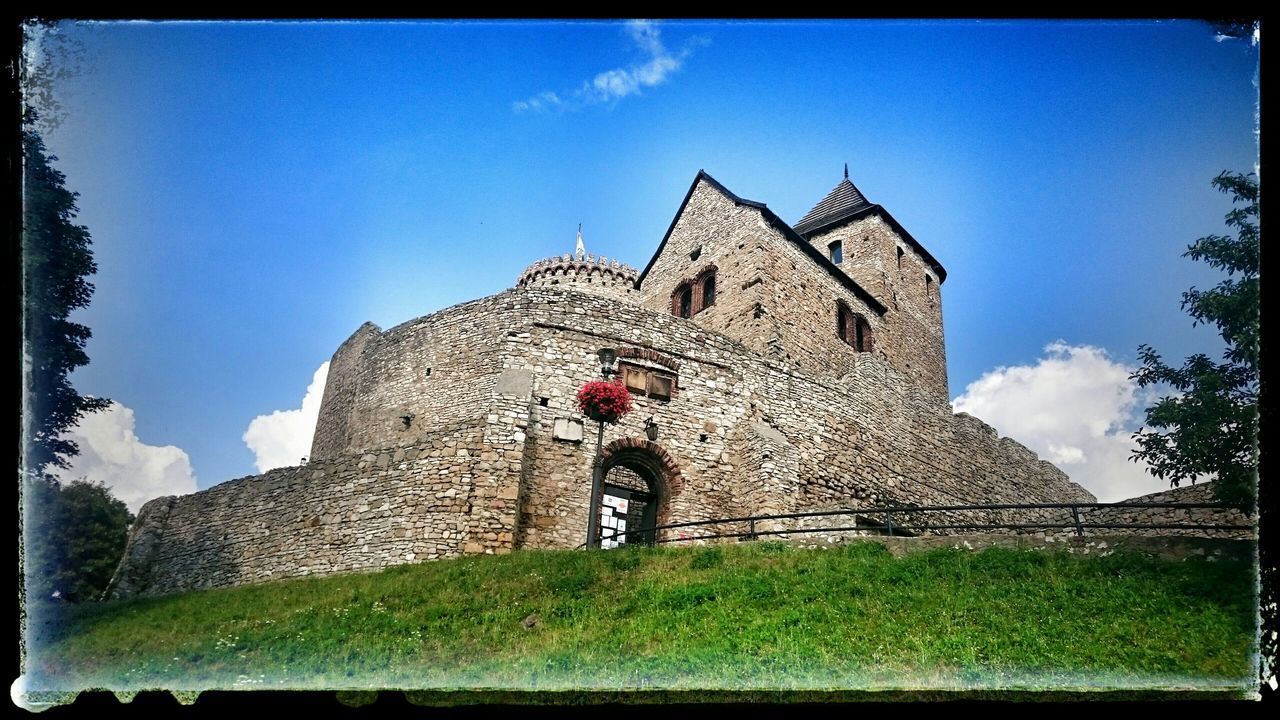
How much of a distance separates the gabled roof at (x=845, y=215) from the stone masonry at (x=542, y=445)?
43.0ft

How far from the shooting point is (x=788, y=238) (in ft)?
84.3

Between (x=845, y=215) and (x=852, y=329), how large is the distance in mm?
9844

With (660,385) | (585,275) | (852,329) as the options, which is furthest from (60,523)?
(585,275)

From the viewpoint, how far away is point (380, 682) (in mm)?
6605

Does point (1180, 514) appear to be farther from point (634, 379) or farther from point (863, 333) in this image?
point (634, 379)

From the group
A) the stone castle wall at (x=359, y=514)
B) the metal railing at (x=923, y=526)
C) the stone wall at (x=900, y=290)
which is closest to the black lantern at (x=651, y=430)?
the metal railing at (x=923, y=526)

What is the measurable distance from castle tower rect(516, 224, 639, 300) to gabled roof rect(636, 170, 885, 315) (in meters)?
3.21

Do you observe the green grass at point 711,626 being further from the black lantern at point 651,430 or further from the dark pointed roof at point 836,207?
the dark pointed roof at point 836,207

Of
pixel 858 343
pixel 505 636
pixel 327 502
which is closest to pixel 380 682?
pixel 505 636

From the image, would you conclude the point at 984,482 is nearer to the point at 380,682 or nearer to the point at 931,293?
the point at 931,293

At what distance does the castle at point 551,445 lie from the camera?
14.7 metres

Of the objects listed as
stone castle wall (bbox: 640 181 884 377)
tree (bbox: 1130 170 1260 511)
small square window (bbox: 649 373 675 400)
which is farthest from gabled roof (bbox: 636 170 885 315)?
tree (bbox: 1130 170 1260 511)

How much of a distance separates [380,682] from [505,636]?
7.59ft

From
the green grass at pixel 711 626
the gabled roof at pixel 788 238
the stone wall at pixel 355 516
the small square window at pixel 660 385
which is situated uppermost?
the gabled roof at pixel 788 238
